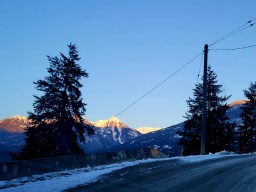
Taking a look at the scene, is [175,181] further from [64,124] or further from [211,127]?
[211,127]

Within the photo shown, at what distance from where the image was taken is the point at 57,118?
113 feet

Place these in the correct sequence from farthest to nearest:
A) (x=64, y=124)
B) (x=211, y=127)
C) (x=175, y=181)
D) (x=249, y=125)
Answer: (x=249, y=125) → (x=211, y=127) → (x=64, y=124) → (x=175, y=181)

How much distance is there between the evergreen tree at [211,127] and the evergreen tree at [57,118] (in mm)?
13327

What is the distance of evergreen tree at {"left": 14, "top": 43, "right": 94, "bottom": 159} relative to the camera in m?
34.0

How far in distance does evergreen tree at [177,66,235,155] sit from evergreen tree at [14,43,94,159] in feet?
43.7

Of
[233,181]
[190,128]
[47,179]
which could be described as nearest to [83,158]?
[47,179]

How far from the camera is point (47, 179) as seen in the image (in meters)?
10.7

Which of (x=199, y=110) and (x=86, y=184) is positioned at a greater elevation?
(x=199, y=110)

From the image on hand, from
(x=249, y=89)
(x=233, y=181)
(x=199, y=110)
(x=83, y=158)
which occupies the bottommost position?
(x=233, y=181)

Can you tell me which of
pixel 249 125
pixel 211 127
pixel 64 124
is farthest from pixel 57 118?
pixel 249 125

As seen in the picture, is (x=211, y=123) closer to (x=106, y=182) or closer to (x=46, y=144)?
(x=46, y=144)

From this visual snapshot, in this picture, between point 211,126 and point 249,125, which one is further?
point 249,125

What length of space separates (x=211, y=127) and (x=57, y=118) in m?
19.4

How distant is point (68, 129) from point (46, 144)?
7.99ft
